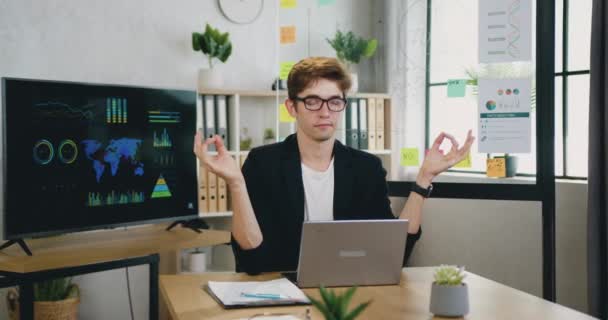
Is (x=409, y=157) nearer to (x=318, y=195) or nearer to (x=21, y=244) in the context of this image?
(x=318, y=195)

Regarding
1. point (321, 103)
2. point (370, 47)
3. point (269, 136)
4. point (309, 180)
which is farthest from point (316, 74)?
point (269, 136)

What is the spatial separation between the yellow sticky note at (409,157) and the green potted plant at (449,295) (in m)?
1.65

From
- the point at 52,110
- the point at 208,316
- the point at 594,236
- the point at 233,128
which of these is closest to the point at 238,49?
the point at 233,128

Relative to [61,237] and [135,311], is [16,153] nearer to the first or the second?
[61,237]

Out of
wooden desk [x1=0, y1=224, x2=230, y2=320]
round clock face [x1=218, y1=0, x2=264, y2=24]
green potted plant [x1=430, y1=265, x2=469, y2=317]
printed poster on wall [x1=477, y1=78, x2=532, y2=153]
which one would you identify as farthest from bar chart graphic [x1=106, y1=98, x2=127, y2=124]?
green potted plant [x1=430, y1=265, x2=469, y2=317]

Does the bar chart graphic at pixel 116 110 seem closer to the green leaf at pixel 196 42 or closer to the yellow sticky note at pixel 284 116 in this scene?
the green leaf at pixel 196 42

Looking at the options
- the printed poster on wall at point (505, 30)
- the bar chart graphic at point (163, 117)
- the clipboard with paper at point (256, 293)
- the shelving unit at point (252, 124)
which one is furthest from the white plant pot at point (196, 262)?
the printed poster on wall at point (505, 30)

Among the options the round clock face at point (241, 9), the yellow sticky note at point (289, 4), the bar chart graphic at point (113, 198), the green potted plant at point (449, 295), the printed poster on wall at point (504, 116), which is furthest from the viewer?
the round clock face at point (241, 9)

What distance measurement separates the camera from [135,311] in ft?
12.1

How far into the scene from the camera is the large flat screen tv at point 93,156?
244 cm

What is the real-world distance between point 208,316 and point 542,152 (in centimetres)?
186

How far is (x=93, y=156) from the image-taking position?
8.75ft

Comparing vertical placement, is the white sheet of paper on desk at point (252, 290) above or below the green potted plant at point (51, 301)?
above

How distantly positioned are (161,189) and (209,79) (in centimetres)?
94
